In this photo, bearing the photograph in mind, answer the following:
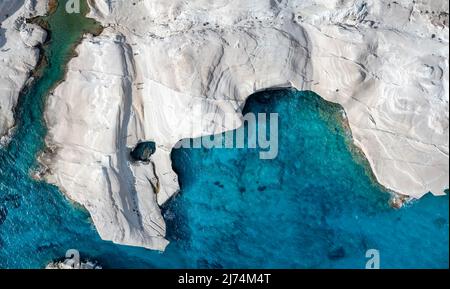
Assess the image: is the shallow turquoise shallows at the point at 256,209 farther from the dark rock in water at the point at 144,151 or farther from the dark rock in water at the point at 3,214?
the dark rock in water at the point at 144,151

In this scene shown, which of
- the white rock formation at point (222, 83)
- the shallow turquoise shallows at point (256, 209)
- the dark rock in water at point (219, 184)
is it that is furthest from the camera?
the dark rock in water at point (219, 184)

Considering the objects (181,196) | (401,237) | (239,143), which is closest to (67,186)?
(181,196)

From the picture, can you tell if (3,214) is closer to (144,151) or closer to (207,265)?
(144,151)

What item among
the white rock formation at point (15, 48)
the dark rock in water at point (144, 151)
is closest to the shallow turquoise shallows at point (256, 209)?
the white rock formation at point (15, 48)

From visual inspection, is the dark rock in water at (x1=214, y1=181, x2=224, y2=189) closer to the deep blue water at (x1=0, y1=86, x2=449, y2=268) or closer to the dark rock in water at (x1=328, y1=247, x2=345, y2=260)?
the deep blue water at (x1=0, y1=86, x2=449, y2=268)

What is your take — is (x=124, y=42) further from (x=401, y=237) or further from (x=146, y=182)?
(x=401, y=237)

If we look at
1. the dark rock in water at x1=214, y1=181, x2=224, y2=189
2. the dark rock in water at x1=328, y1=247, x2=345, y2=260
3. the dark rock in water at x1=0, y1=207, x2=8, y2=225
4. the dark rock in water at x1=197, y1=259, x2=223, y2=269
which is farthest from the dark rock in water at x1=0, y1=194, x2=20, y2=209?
the dark rock in water at x1=328, y1=247, x2=345, y2=260

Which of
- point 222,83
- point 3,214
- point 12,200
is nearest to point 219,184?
point 222,83
